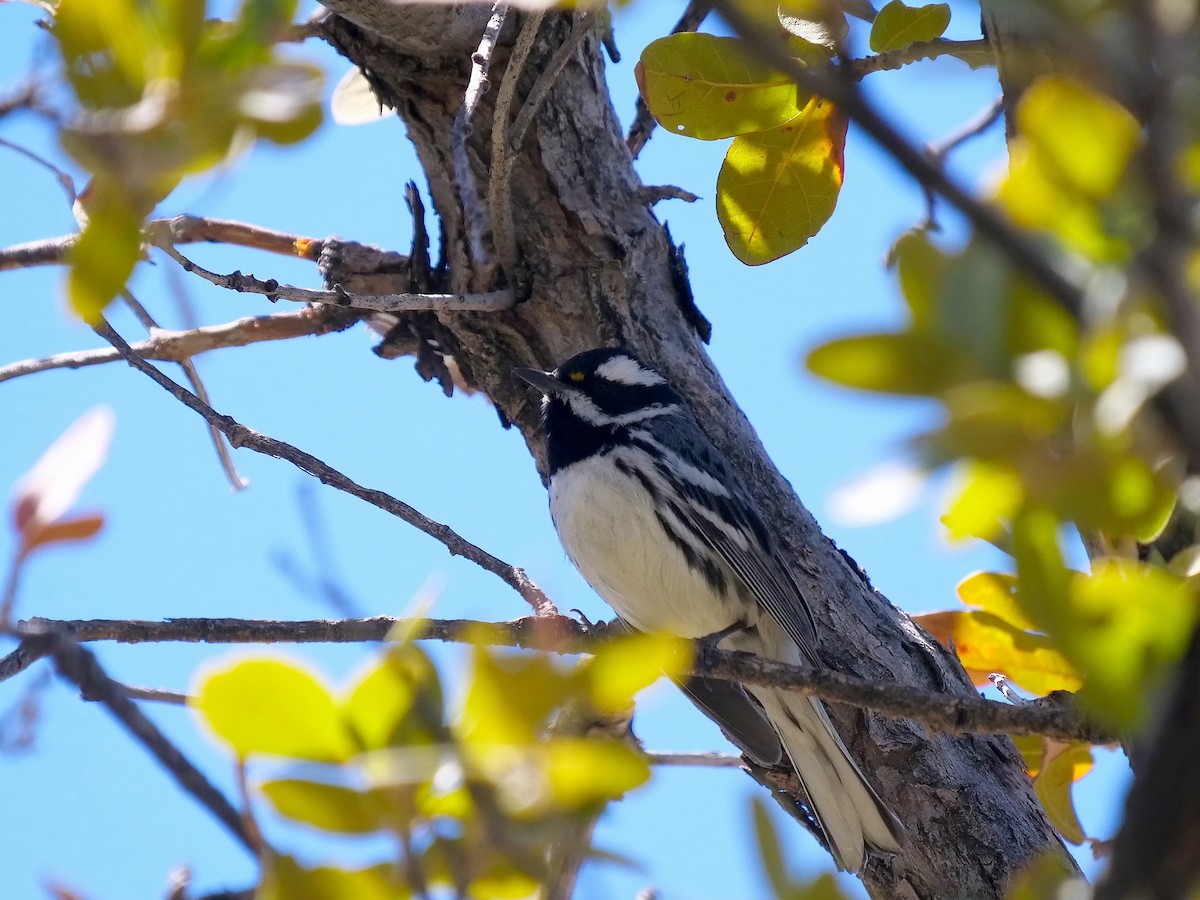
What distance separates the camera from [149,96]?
99cm

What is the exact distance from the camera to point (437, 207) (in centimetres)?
376

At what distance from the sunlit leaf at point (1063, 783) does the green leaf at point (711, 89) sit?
1475 mm

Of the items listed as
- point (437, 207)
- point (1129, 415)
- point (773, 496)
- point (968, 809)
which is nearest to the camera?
point (1129, 415)

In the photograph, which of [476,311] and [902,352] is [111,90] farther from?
[476,311]

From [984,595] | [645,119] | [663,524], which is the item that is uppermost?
[645,119]

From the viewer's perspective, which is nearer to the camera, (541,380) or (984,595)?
(984,595)

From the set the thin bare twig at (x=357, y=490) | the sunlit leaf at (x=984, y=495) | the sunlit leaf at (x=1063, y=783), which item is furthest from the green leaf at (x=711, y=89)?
the sunlit leaf at (x=984, y=495)

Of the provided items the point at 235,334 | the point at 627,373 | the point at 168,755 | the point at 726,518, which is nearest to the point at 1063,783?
the point at 726,518

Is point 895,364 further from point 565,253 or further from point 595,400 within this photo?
point 595,400

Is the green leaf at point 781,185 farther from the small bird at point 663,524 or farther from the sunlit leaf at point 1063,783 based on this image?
the sunlit leaf at point 1063,783

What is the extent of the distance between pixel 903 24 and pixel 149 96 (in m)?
1.88

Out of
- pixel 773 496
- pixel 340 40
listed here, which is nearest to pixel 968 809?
pixel 773 496

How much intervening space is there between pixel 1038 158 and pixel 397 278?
122 inches

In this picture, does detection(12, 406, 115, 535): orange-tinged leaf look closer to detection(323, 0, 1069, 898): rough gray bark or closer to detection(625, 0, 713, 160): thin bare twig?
detection(323, 0, 1069, 898): rough gray bark
